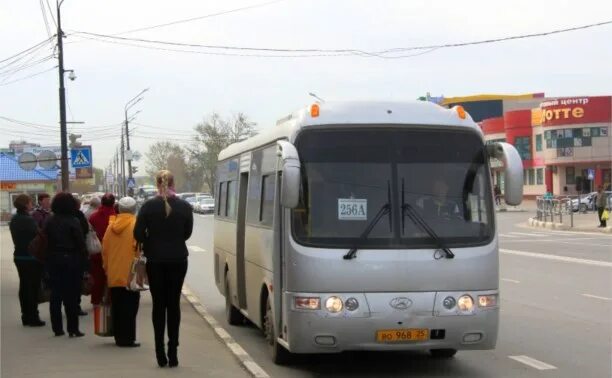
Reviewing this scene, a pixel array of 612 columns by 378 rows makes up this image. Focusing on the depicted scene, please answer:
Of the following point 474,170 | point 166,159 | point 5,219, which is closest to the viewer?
point 474,170

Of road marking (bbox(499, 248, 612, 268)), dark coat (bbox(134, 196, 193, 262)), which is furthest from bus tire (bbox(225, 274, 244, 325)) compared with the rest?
road marking (bbox(499, 248, 612, 268))

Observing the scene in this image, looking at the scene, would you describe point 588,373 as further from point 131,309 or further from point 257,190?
point 131,309

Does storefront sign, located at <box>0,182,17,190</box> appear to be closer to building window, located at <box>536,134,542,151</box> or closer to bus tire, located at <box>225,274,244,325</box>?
building window, located at <box>536,134,542,151</box>

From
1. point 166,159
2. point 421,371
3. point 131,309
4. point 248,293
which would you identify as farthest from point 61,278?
point 166,159

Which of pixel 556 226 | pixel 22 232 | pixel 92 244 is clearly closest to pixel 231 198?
pixel 92 244

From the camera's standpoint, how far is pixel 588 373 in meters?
7.45

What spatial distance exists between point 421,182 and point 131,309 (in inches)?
139

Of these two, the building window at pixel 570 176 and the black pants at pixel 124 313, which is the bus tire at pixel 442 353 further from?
the building window at pixel 570 176

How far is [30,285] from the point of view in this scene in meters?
10.0

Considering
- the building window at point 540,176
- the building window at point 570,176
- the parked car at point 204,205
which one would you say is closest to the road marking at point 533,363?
the parked car at point 204,205

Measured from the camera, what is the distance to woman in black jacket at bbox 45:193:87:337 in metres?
8.84

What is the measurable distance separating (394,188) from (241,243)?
10.3ft

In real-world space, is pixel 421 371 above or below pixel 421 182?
below

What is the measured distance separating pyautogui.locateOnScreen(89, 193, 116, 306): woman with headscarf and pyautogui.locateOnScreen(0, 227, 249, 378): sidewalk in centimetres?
52
